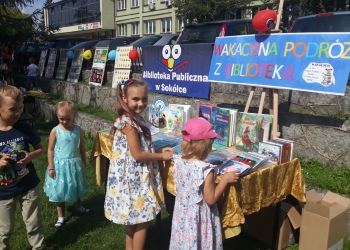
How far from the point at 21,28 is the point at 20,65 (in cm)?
644

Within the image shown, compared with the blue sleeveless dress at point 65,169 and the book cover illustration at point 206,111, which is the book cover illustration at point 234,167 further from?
the blue sleeveless dress at point 65,169

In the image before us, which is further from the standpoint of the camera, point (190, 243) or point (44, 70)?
point (44, 70)

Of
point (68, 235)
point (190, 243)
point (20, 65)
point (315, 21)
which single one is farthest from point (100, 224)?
point (20, 65)

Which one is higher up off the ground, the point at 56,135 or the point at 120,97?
the point at 120,97

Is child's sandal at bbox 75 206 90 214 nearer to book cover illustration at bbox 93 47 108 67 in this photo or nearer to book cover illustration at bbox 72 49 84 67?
book cover illustration at bbox 93 47 108 67

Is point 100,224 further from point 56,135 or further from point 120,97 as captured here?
point 120,97

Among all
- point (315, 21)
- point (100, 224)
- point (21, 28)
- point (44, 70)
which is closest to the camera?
point (100, 224)

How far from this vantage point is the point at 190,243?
240cm

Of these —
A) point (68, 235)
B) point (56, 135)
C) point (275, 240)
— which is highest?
point (56, 135)

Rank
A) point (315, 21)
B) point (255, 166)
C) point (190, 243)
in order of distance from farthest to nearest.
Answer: point (315, 21)
point (255, 166)
point (190, 243)

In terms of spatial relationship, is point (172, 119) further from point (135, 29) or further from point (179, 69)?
point (135, 29)

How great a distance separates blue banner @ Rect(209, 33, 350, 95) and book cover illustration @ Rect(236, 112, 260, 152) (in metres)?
0.70

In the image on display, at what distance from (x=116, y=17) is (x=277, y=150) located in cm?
3996

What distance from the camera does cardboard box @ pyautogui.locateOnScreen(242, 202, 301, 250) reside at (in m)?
3.20
